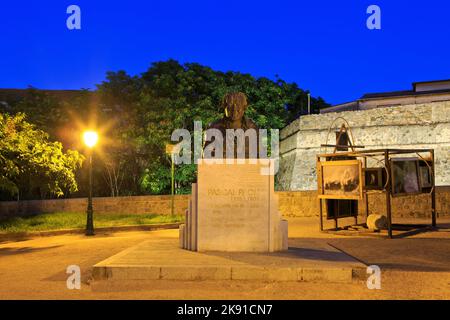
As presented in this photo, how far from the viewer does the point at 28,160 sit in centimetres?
1631

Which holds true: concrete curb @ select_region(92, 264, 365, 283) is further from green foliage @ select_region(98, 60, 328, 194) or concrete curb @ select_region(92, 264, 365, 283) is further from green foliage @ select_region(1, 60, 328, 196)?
green foliage @ select_region(1, 60, 328, 196)

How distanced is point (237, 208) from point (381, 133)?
23.7 metres

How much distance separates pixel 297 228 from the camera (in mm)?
14641

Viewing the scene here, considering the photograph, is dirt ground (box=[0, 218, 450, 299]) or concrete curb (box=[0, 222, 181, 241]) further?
concrete curb (box=[0, 222, 181, 241])

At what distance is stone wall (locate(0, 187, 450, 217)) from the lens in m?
17.9

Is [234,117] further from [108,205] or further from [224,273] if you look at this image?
[108,205]

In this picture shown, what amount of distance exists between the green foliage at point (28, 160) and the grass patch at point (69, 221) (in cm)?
123

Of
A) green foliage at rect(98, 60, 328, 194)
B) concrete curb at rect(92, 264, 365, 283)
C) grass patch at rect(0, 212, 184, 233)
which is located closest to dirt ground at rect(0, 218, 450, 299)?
concrete curb at rect(92, 264, 365, 283)

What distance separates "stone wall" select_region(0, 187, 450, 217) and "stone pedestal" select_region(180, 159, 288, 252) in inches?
422

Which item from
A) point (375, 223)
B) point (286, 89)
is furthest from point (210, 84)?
point (375, 223)

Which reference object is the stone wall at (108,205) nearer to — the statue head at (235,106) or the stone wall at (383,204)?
the stone wall at (383,204)

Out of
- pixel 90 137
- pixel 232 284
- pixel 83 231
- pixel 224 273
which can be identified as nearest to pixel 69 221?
pixel 83 231

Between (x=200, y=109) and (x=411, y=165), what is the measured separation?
13.9 meters
